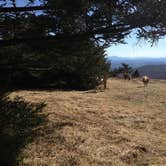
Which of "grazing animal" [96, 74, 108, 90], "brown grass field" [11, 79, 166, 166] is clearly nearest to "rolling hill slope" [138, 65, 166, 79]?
"grazing animal" [96, 74, 108, 90]

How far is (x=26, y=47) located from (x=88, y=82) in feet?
41.6

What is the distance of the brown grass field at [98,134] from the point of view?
866 cm

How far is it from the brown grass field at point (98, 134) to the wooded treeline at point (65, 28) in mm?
1583

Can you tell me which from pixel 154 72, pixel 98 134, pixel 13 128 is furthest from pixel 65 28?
pixel 154 72

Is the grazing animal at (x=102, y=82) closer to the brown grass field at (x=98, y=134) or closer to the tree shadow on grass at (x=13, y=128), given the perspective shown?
the brown grass field at (x=98, y=134)

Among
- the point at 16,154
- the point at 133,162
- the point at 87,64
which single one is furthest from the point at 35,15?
the point at 87,64

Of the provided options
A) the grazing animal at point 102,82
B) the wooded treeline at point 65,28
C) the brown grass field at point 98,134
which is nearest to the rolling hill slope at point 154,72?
the grazing animal at point 102,82

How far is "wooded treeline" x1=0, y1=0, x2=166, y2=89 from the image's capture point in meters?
7.14

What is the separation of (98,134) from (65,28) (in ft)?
11.2

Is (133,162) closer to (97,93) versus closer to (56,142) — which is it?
(56,142)

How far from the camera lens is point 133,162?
852 centimetres

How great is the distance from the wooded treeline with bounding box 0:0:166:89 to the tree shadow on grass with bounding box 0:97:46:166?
72cm

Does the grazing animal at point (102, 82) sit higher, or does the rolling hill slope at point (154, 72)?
the grazing animal at point (102, 82)

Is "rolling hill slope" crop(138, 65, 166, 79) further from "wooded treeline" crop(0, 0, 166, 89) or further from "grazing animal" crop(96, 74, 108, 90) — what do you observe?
"wooded treeline" crop(0, 0, 166, 89)
